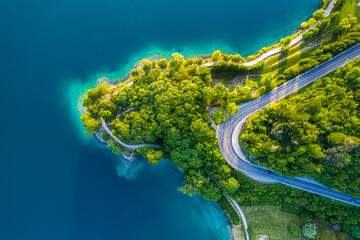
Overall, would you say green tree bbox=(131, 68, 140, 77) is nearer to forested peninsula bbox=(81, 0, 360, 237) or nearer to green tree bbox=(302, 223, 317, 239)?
forested peninsula bbox=(81, 0, 360, 237)

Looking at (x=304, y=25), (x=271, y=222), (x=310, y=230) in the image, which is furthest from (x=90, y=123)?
(x=304, y=25)

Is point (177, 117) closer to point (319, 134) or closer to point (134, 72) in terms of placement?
point (134, 72)

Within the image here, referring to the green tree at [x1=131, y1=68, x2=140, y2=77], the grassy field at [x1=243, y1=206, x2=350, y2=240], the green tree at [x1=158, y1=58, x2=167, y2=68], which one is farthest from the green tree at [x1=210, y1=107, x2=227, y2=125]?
the grassy field at [x1=243, y1=206, x2=350, y2=240]

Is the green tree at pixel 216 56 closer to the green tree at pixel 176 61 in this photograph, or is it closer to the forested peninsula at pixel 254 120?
the forested peninsula at pixel 254 120

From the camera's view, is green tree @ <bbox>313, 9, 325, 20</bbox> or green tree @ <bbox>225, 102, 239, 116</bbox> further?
green tree @ <bbox>313, 9, 325, 20</bbox>

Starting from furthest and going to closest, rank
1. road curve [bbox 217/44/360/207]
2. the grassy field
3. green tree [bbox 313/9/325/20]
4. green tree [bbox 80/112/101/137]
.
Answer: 1. green tree [bbox 313/9/325/20]
2. the grassy field
3. green tree [bbox 80/112/101/137]
4. road curve [bbox 217/44/360/207]

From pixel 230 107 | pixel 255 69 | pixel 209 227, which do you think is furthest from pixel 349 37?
pixel 209 227

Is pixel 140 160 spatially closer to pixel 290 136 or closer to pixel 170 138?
pixel 170 138
